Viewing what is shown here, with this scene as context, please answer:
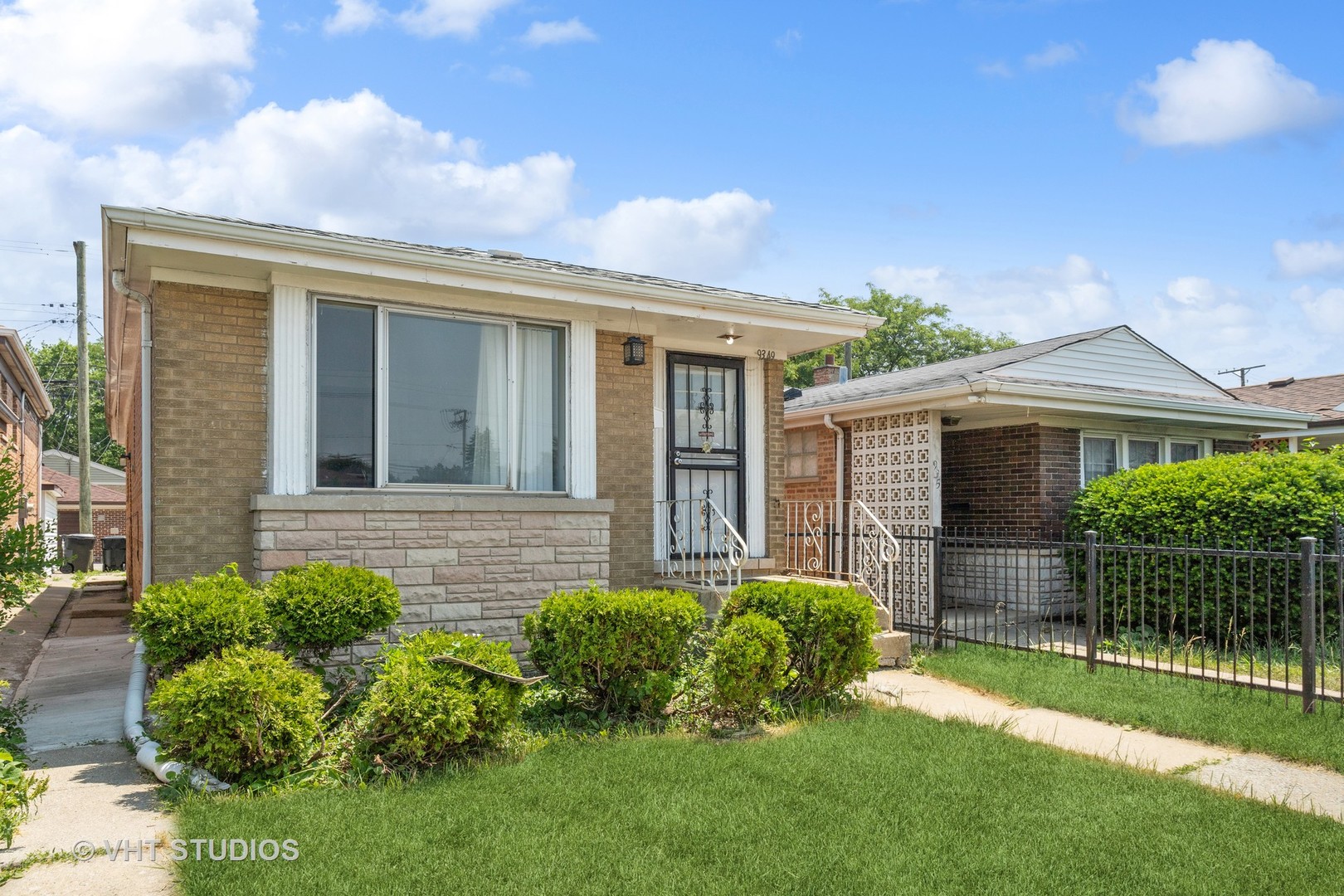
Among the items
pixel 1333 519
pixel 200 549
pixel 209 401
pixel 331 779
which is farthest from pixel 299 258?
pixel 1333 519

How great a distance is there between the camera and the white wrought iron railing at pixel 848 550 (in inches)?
363

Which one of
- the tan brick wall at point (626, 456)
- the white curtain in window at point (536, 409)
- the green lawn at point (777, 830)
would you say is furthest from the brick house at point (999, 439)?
the green lawn at point (777, 830)

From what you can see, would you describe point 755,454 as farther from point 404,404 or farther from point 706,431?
point 404,404

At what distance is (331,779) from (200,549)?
2.77 meters

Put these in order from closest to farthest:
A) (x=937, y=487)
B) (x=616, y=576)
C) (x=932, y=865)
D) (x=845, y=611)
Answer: (x=932, y=865) → (x=845, y=611) → (x=616, y=576) → (x=937, y=487)

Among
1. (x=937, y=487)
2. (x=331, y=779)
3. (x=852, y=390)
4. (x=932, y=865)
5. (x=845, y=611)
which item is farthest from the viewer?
(x=852, y=390)

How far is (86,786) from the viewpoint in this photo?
4.58m

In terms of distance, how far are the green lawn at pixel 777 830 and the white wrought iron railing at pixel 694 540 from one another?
365 centimetres

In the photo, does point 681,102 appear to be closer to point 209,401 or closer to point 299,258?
point 299,258

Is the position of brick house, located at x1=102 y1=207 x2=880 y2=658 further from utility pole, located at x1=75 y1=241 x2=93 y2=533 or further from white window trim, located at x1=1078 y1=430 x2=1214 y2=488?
utility pole, located at x1=75 y1=241 x2=93 y2=533

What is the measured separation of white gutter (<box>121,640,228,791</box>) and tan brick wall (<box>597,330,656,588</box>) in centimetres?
388

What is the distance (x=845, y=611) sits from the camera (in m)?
6.30

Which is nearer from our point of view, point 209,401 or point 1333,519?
point 209,401

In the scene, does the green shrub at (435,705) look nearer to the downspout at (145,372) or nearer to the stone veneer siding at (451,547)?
the stone veneer siding at (451,547)
